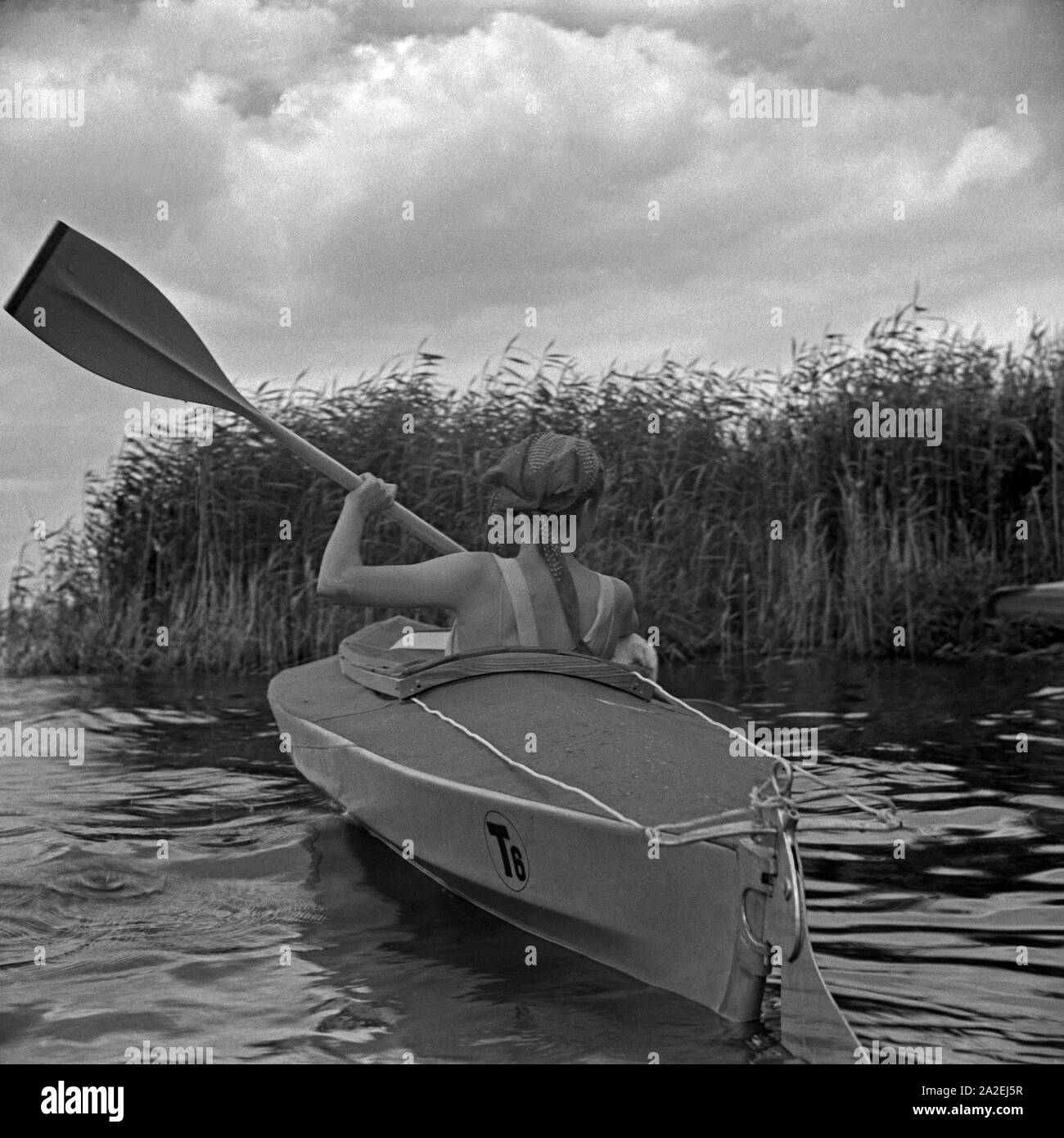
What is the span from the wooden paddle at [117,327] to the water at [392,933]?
1537 mm

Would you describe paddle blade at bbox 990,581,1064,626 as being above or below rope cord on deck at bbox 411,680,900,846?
above

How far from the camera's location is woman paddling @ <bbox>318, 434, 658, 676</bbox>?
12.7 feet

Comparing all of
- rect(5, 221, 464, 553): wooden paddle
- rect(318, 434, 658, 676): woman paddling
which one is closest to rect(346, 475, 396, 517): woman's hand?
rect(318, 434, 658, 676): woman paddling

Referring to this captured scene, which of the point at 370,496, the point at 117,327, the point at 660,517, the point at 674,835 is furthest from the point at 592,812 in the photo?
the point at 660,517

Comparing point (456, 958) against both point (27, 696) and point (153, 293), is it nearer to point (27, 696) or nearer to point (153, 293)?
point (153, 293)

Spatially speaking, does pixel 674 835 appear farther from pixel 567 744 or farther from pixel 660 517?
pixel 660 517

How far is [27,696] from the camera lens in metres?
9.20

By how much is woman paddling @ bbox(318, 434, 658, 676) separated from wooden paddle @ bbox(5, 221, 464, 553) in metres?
1.03

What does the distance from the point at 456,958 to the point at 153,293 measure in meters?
3.06

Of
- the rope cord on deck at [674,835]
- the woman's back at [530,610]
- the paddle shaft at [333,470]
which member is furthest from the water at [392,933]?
the paddle shaft at [333,470]

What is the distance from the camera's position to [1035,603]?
5.87 ft

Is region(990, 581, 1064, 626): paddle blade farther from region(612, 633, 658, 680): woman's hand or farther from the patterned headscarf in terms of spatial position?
region(612, 633, 658, 680): woman's hand

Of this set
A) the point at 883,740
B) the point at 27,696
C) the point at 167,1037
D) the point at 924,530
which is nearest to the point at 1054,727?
the point at 883,740

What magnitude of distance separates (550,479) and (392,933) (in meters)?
1.39
